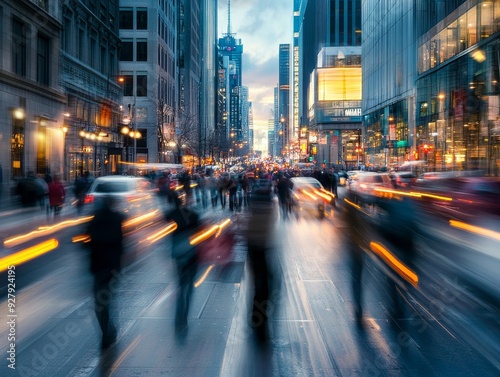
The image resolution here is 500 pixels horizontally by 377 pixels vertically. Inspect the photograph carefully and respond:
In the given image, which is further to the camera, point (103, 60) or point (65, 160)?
point (103, 60)

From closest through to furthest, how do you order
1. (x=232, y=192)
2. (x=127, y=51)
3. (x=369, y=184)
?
1. (x=232, y=192)
2. (x=369, y=184)
3. (x=127, y=51)

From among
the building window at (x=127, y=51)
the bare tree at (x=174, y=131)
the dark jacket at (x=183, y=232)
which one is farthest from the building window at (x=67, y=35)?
the dark jacket at (x=183, y=232)

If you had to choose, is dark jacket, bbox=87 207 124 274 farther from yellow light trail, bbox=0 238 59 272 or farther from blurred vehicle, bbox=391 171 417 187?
blurred vehicle, bbox=391 171 417 187

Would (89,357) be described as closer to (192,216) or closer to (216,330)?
(216,330)

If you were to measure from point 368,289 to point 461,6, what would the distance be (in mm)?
42194

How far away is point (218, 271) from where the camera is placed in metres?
12.8

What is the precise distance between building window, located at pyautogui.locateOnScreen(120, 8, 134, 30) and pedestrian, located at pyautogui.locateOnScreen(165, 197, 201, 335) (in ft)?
246

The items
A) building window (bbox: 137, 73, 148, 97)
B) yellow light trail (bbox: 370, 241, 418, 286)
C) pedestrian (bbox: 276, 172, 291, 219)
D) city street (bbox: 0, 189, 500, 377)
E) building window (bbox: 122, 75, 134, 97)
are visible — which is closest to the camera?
city street (bbox: 0, 189, 500, 377)

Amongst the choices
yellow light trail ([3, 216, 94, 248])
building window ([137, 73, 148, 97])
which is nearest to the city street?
yellow light trail ([3, 216, 94, 248])

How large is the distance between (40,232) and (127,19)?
67252mm

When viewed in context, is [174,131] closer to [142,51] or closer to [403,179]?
[142,51]

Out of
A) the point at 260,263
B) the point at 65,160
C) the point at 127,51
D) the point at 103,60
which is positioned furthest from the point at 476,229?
the point at 127,51

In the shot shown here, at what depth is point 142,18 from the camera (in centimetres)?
7962

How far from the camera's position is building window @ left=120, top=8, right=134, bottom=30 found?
80000 mm
